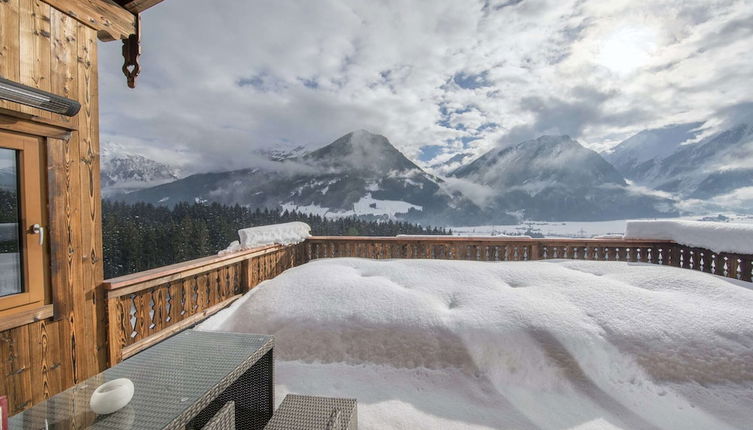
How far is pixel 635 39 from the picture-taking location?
25.2ft

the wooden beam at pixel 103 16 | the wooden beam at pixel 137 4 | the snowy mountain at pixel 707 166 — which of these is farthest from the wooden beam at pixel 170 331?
the snowy mountain at pixel 707 166

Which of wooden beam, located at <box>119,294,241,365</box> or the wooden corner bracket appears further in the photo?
the wooden corner bracket

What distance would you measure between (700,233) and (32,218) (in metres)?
7.94

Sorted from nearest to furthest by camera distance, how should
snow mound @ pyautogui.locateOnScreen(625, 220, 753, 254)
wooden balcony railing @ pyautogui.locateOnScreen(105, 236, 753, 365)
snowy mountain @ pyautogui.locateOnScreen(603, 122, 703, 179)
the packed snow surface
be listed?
1. the packed snow surface
2. wooden balcony railing @ pyautogui.locateOnScreen(105, 236, 753, 365)
3. snow mound @ pyautogui.locateOnScreen(625, 220, 753, 254)
4. snowy mountain @ pyautogui.locateOnScreen(603, 122, 703, 179)

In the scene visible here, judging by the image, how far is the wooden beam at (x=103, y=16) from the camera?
2.34 m

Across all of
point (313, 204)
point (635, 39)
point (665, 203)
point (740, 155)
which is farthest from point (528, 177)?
point (635, 39)

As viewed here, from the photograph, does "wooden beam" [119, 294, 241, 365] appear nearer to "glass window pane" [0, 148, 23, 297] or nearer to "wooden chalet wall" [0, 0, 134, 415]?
"wooden chalet wall" [0, 0, 134, 415]

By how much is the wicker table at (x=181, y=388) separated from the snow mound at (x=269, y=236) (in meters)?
2.54

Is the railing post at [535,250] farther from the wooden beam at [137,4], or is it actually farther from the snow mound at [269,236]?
the wooden beam at [137,4]

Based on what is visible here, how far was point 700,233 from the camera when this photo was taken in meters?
4.48

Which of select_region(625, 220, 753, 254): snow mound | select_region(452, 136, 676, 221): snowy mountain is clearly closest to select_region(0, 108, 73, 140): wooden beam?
select_region(625, 220, 753, 254): snow mound

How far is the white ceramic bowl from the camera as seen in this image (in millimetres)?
1129

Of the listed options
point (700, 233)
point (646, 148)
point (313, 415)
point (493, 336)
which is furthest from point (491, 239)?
point (646, 148)

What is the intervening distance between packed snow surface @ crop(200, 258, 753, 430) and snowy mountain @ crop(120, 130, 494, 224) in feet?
407
